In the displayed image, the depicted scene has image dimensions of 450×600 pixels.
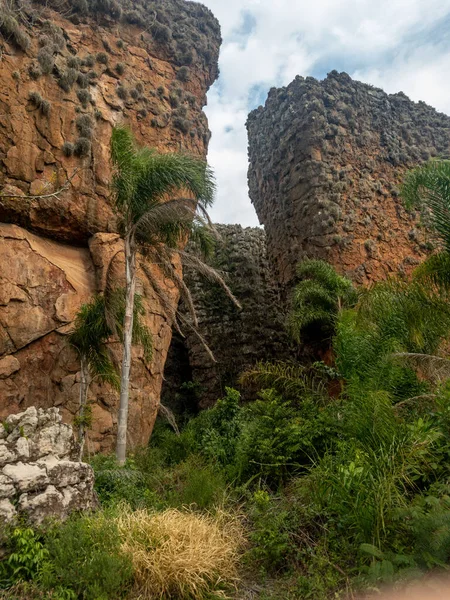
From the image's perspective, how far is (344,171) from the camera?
16297 millimetres

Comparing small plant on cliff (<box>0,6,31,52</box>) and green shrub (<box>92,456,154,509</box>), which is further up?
small plant on cliff (<box>0,6,31,52</box>)

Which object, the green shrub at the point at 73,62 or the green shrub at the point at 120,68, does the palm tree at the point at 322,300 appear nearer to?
the green shrub at the point at 120,68

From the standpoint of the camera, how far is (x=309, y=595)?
12.9 feet

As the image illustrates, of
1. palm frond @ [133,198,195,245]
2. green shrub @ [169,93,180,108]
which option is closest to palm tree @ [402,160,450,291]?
palm frond @ [133,198,195,245]

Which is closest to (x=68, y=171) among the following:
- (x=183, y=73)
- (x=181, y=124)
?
(x=181, y=124)

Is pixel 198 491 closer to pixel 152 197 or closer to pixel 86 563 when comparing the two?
pixel 86 563

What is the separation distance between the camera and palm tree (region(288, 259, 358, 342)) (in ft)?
41.4

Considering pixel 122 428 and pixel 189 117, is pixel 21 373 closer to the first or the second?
pixel 122 428

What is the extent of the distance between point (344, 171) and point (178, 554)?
14642 millimetres

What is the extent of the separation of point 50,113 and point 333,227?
9.05 meters

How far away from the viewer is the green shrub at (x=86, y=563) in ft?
12.1

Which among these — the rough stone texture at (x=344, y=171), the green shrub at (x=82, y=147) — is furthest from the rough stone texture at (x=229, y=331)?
the green shrub at (x=82, y=147)

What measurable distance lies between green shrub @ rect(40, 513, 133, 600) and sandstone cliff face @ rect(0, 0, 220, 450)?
5626 mm

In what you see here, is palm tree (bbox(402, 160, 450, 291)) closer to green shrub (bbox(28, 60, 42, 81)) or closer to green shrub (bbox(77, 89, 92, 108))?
green shrub (bbox(77, 89, 92, 108))
